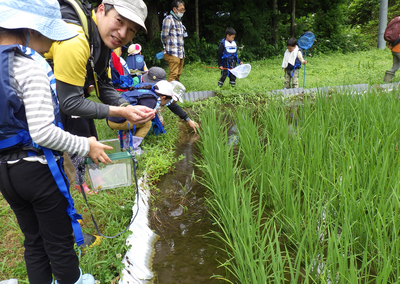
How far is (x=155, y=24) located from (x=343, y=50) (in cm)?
710

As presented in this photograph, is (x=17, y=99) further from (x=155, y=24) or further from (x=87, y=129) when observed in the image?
(x=155, y=24)

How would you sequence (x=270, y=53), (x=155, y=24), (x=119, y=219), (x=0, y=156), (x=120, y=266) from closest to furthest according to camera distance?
1. (x=0, y=156)
2. (x=120, y=266)
3. (x=119, y=219)
4. (x=155, y=24)
5. (x=270, y=53)

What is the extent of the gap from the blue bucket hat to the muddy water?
48.9 inches

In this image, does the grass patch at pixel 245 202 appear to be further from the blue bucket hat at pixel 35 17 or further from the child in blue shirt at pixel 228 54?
the child in blue shirt at pixel 228 54

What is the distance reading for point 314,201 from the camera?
1709mm

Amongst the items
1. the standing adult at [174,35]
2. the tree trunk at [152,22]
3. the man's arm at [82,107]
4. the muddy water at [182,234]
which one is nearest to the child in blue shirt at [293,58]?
the standing adult at [174,35]

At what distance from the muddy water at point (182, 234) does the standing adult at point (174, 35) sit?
9.96 ft

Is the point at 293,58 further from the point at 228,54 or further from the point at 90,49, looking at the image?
the point at 90,49

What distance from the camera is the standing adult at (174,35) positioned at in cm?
492

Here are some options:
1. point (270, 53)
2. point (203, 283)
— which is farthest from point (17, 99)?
point (270, 53)

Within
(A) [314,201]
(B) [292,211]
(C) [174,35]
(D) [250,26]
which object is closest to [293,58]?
(C) [174,35]

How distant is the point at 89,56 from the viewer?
56.9 inches

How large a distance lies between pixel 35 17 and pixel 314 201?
159cm

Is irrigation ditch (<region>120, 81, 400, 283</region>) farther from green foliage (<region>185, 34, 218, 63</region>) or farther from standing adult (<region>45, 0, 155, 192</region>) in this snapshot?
green foliage (<region>185, 34, 218, 63</region>)
